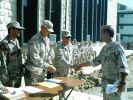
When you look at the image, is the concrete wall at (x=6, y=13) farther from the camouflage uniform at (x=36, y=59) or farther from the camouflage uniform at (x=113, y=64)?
the camouflage uniform at (x=113, y=64)

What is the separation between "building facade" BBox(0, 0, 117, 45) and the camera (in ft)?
31.1

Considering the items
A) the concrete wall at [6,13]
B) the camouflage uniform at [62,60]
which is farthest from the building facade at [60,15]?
the camouflage uniform at [62,60]

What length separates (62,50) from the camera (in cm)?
789

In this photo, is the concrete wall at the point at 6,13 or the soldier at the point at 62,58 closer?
the soldier at the point at 62,58

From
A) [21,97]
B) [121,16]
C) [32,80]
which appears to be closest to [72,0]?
[32,80]

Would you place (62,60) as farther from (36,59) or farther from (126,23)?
(126,23)

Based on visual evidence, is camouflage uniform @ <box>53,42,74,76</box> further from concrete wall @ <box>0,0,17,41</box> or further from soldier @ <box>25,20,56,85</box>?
concrete wall @ <box>0,0,17,41</box>

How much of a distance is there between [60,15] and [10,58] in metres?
6.78

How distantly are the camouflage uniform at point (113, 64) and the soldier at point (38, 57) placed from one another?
0.98m

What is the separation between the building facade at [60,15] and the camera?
31.1 feet

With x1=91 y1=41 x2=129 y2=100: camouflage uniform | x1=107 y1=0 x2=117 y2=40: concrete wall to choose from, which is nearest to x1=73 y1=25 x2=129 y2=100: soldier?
x1=91 y1=41 x2=129 y2=100: camouflage uniform

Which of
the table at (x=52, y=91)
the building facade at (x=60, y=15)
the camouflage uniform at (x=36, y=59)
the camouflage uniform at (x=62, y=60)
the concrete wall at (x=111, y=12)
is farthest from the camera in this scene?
the concrete wall at (x=111, y=12)

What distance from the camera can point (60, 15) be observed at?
1290 centimetres

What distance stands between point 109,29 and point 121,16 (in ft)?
181
